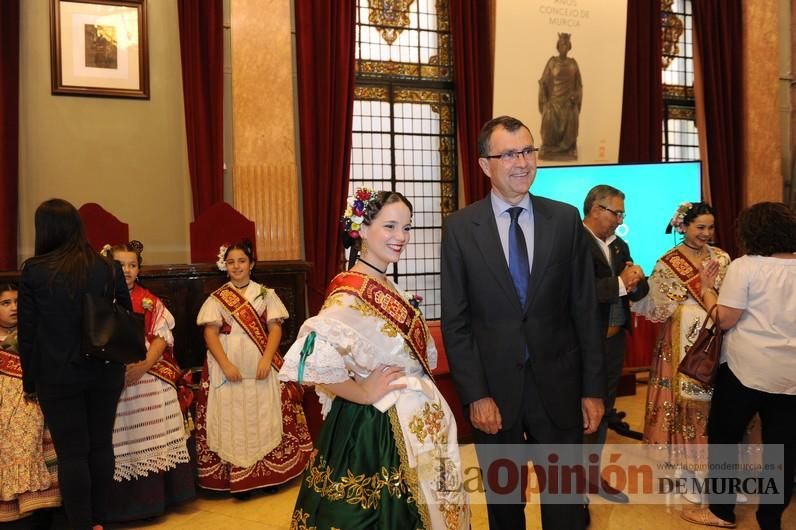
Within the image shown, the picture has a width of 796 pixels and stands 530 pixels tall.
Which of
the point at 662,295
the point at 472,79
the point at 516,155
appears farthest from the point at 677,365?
the point at 472,79

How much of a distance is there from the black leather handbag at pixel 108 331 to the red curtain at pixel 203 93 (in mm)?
2846

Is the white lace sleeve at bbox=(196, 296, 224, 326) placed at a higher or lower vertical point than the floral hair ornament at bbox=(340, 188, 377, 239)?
lower

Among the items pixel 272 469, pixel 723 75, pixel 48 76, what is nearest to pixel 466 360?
pixel 272 469

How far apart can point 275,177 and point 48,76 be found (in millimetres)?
1878

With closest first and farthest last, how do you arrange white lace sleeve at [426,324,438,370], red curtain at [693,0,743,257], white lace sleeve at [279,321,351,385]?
white lace sleeve at [279,321,351,385], white lace sleeve at [426,324,438,370], red curtain at [693,0,743,257]

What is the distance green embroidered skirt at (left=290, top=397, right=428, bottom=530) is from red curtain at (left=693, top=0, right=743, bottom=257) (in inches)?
Result: 251

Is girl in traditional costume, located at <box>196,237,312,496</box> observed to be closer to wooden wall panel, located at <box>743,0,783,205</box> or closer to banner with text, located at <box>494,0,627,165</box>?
banner with text, located at <box>494,0,627,165</box>

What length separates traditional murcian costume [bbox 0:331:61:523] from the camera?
3281 mm

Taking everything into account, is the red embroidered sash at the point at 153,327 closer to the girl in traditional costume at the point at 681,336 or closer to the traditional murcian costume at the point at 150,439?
the traditional murcian costume at the point at 150,439

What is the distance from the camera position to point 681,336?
12.6 feet

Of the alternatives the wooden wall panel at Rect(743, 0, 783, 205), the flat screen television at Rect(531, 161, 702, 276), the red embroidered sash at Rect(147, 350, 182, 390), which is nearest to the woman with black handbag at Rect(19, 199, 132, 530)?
the red embroidered sash at Rect(147, 350, 182, 390)

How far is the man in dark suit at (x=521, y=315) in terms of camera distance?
2.30m

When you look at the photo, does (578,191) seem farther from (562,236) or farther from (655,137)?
(562,236)

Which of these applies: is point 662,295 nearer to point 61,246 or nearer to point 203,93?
point 61,246
